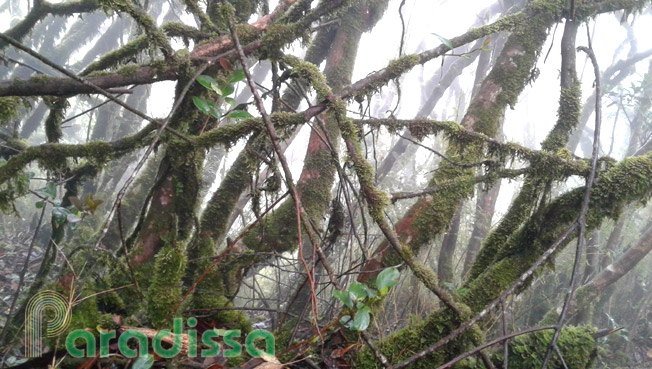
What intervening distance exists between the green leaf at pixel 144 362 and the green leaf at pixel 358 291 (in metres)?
0.71

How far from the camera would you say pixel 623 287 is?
8.27 metres

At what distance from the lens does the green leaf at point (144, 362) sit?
1.24 meters

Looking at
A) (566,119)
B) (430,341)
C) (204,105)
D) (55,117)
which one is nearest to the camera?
(204,105)

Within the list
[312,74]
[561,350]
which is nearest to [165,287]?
[312,74]

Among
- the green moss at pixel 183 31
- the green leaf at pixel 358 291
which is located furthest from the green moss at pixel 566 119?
the green moss at pixel 183 31

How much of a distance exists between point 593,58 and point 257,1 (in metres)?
2.36

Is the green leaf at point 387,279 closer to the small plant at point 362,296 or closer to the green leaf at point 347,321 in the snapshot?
the small plant at point 362,296

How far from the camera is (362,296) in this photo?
1.45 m

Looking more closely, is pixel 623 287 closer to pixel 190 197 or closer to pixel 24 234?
pixel 190 197

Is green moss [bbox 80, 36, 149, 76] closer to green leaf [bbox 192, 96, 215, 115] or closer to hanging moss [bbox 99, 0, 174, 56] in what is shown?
hanging moss [bbox 99, 0, 174, 56]

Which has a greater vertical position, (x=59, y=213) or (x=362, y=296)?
(x=59, y=213)

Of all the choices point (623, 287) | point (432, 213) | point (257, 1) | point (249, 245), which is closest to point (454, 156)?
point (432, 213)

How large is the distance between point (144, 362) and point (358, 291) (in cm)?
75

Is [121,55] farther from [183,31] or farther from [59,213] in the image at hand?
[59,213]
